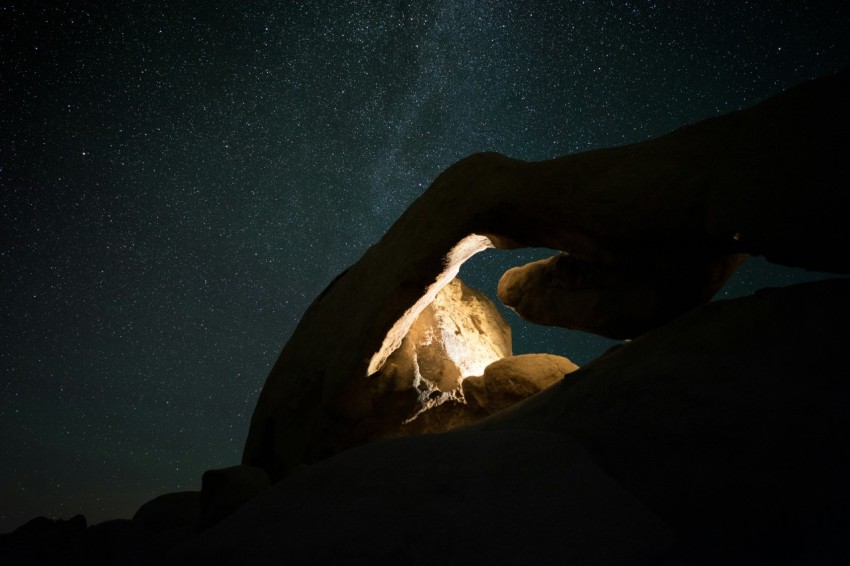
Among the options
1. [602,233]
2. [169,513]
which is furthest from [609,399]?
[169,513]

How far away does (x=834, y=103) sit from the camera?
141 inches

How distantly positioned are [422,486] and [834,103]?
4241 mm

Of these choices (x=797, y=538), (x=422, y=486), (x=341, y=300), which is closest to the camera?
(x=797, y=538)

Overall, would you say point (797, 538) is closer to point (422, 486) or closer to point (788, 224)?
point (422, 486)

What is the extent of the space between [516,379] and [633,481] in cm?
421

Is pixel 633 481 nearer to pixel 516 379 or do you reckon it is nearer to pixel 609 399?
pixel 609 399

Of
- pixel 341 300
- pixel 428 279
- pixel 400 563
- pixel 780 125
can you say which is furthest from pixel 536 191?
pixel 400 563

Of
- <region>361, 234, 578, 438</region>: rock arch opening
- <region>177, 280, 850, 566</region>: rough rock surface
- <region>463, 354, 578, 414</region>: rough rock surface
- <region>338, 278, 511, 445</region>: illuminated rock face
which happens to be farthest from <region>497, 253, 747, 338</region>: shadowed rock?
<region>338, 278, 511, 445</region>: illuminated rock face

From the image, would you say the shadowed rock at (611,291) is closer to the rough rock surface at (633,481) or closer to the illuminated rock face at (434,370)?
the rough rock surface at (633,481)

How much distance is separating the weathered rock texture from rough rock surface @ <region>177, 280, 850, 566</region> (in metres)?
0.88

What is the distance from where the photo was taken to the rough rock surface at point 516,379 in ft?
22.0

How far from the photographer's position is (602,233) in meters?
4.96

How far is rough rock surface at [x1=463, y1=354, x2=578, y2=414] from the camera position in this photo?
671 cm

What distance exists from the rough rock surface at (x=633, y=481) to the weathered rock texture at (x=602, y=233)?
2.89ft
